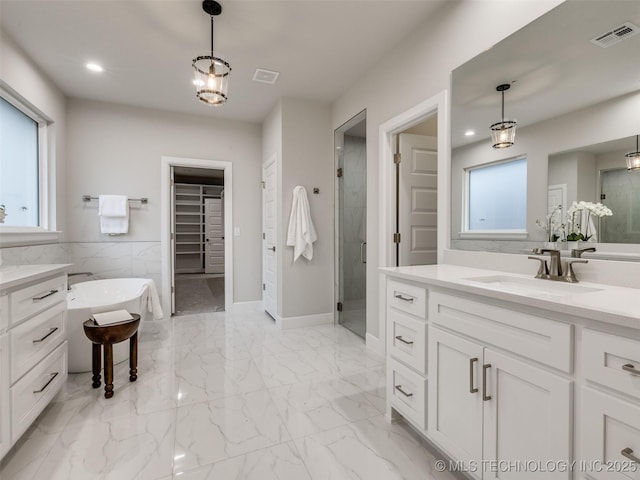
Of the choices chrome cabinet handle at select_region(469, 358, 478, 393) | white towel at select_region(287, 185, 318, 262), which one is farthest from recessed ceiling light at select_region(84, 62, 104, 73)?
chrome cabinet handle at select_region(469, 358, 478, 393)

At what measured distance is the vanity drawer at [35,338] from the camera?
1434mm

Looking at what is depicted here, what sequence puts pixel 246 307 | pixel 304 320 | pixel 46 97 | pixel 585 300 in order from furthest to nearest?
pixel 246 307, pixel 304 320, pixel 46 97, pixel 585 300

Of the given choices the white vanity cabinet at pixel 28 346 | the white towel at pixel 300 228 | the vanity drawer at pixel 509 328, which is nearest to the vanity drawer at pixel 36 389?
the white vanity cabinet at pixel 28 346

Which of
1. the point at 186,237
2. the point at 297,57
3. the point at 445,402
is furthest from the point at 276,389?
the point at 186,237

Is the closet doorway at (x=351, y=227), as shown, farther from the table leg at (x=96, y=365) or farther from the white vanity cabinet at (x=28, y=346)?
the white vanity cabinet at (x=28, y=346)

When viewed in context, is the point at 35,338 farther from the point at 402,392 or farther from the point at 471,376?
the point at 471,376

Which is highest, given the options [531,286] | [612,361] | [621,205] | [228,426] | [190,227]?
[190,227]

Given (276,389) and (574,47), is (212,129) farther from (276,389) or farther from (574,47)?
(574,47)

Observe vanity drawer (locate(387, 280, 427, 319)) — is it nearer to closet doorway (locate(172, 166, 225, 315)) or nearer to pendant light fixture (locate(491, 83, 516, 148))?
pendant light fixture (locate(491, 83, 516, 148))

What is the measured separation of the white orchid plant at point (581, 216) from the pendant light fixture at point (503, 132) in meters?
0.51

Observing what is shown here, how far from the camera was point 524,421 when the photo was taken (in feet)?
3.43

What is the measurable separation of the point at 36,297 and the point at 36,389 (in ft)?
1.62

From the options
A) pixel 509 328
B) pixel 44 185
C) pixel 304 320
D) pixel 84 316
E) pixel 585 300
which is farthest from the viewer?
pixel 304 320

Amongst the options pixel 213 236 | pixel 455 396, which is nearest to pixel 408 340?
pixel 455 396
